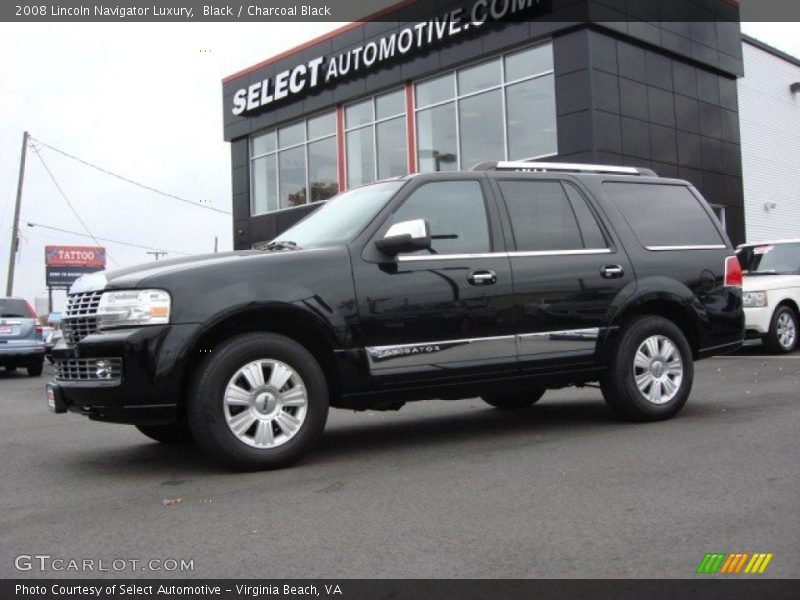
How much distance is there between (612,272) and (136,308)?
3.46 meters

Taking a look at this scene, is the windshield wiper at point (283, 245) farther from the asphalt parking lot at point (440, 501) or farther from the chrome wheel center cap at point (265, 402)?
the asphalt parking lot at point (440, 501)

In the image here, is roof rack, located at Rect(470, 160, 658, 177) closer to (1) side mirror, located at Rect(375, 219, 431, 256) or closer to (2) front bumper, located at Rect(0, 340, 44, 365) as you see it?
(1) side mirror, located at Rect(375, 219, 431, 256)

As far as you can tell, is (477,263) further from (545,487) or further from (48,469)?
(48,469)

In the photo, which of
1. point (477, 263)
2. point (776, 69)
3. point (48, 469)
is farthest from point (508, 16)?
point (48, 469)

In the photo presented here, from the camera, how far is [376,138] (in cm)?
2347

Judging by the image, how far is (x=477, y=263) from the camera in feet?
18.9

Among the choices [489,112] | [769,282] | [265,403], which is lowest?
[265,403]

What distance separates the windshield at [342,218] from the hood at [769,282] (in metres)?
7.91

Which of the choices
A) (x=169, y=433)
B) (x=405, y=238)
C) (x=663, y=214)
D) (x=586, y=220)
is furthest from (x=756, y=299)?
(x=169, y=433)

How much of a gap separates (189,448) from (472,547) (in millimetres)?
3223

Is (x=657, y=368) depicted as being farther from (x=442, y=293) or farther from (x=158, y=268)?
(x=158, y=268)

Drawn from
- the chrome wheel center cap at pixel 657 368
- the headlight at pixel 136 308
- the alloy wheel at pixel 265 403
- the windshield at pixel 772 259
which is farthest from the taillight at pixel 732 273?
the windshield at pixel 772 259

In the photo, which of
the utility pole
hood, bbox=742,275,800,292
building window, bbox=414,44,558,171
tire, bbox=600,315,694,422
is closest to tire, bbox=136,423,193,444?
tire, bbox=600,315,694,422

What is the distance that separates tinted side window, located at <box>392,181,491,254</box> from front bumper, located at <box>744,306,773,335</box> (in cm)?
769
